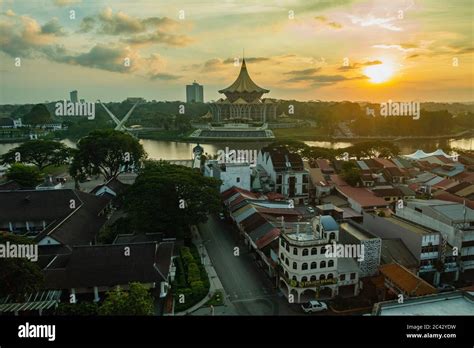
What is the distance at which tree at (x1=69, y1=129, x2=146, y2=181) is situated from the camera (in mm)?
9508

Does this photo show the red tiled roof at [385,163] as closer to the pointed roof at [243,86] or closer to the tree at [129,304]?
the tree at [129,304]

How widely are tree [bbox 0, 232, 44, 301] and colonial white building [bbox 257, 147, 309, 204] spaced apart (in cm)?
584

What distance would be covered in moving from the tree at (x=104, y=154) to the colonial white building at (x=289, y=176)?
3.63 metres

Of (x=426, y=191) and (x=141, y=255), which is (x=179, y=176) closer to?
(x=141, y=255)

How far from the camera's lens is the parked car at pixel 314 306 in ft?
14.1

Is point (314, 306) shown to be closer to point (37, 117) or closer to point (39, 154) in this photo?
point (39, 154)

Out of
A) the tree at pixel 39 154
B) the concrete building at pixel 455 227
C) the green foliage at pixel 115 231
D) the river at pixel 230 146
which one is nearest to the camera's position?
the concrete building at pixel 455 227

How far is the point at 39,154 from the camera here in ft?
36.0

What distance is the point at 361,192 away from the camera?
8109 millimetres

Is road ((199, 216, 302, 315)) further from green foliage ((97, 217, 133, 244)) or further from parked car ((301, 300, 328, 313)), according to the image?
green foliage ((97, 217, 133, 244))

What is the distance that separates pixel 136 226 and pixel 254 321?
16.4 feet

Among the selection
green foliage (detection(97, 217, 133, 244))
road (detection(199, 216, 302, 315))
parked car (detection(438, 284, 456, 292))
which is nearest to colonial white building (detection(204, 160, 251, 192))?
road (detection(199, 216, 302, 315))

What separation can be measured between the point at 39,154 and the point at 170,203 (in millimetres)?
6741

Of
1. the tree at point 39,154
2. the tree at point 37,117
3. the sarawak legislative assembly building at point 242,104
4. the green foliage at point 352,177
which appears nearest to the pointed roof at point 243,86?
the sarawak legislative assembly building at point 242,104
